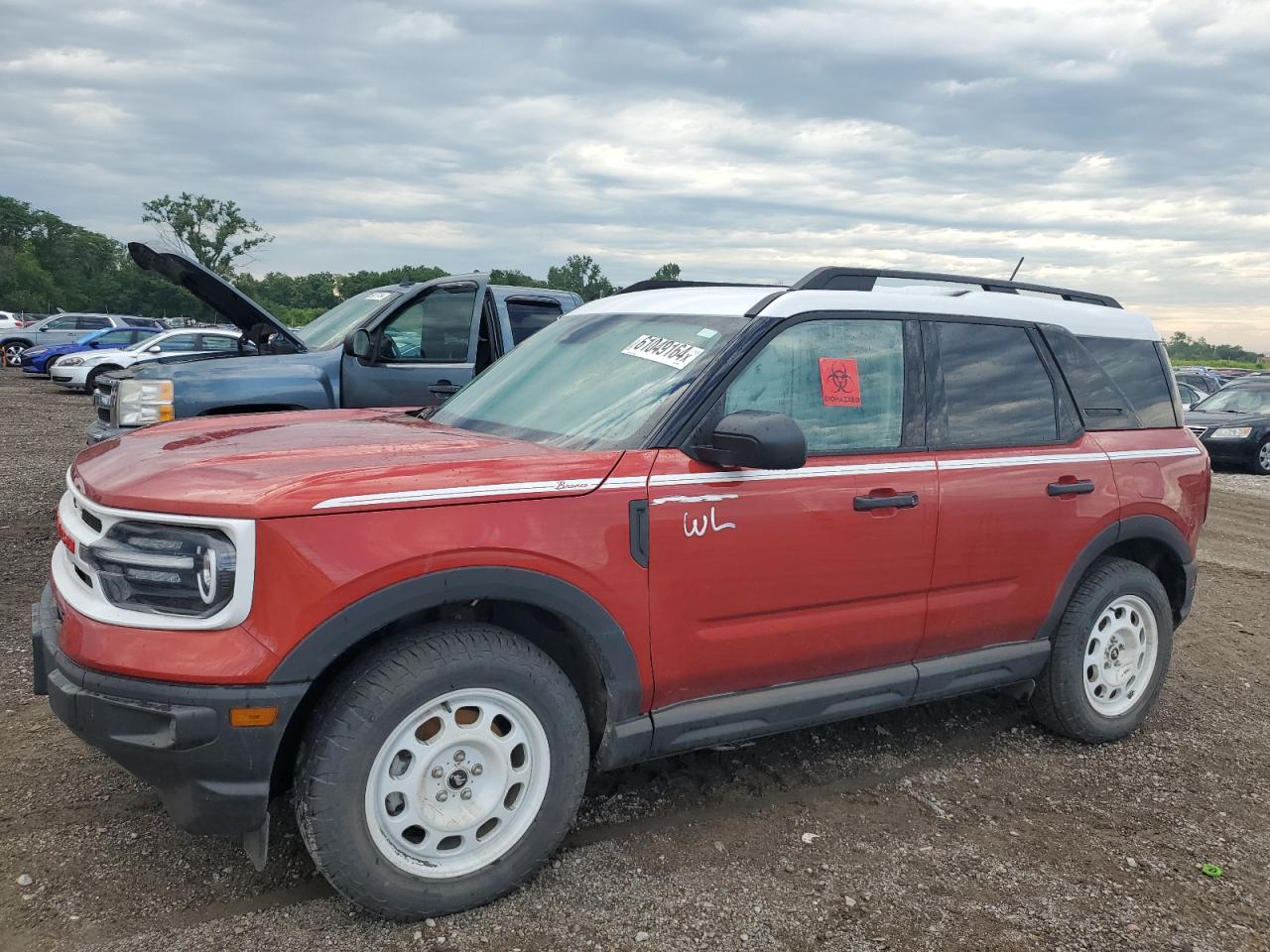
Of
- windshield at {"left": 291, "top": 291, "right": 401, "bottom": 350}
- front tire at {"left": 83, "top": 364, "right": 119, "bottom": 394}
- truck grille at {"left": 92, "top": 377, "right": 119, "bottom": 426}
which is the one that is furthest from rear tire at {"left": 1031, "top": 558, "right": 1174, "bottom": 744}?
front tire at {"left": 83, "top": 364, "right": 119, "bottom": 394}

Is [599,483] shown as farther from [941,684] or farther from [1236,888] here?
[1236,888]

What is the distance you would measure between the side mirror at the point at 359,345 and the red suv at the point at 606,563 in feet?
10.7

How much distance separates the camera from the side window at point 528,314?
8.18 m

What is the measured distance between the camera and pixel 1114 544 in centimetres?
431

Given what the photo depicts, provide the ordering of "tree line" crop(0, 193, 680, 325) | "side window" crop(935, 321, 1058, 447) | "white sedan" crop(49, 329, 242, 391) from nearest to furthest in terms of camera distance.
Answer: "side window" crop(935, 321, 1058, 447), "white sedan" crop(49, 329, 242, 391), "tree line" crop(0, 193, 680, 325)

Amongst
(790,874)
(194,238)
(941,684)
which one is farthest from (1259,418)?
(194,238)

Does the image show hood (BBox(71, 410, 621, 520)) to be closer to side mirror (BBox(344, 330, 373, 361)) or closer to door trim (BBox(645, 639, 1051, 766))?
door trim (BBox(645, 639, 1051, 766))

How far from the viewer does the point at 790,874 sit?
3160mm

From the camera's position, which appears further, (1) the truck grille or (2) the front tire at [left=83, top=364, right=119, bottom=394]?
(2) the front tire at [left=83, top=364, right=119, bottom=394]

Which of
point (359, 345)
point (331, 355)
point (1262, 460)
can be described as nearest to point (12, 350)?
point (331, 355)

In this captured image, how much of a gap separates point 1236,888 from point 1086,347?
224cm

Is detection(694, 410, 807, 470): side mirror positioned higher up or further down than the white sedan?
higher up

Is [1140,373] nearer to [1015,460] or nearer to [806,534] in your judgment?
[1015,460]

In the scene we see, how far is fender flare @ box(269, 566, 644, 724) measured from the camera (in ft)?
8.39
